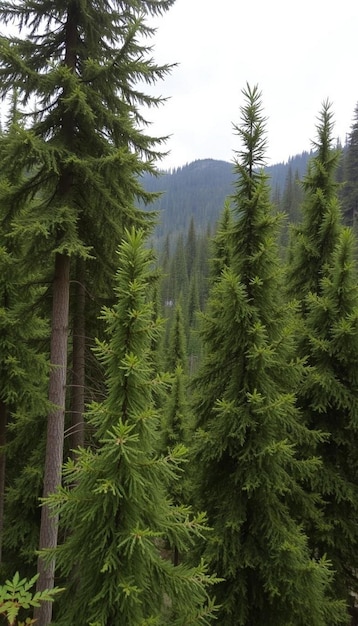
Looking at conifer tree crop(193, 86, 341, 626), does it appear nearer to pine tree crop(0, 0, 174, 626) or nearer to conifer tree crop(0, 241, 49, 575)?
pine tree crop(0, 0, 174, 626)

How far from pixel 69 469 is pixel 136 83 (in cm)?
659

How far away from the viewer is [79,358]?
801cm

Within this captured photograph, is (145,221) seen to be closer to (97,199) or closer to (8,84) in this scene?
(97,199)

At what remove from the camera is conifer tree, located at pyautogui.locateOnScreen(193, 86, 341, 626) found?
21.6 ft

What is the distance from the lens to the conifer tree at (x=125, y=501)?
381 centimetres

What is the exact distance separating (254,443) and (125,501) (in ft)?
12.1

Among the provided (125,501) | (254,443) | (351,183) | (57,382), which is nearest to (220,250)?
(254,443)

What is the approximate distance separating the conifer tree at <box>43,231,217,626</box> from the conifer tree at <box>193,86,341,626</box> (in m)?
2.68

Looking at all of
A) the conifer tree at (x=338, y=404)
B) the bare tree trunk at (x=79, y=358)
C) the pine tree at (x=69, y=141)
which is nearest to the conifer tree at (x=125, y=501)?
the pine tree at (x=69, y=141)

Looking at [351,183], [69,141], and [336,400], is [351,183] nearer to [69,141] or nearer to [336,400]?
[336,400]

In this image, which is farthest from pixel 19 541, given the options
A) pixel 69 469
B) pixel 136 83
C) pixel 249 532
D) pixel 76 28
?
pixel 76 28

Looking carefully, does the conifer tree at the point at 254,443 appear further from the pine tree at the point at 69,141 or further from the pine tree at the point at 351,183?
the pine tree at the point at 351,183

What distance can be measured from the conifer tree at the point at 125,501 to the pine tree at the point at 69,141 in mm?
2488

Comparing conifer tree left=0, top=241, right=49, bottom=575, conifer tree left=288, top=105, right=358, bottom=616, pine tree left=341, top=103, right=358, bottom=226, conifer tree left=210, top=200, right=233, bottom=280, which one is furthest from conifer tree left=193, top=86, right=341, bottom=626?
pine tree left=341, top=103, right=358, bottom=226
